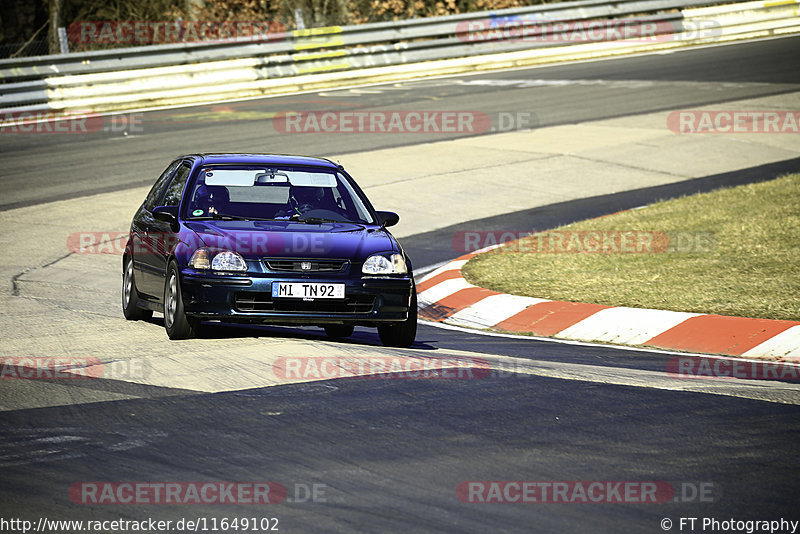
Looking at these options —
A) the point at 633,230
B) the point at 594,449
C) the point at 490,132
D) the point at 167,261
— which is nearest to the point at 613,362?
the point at 594,449

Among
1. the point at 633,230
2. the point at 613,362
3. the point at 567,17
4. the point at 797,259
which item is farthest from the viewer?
the point at 567,17

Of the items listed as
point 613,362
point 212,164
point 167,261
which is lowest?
point 613,362

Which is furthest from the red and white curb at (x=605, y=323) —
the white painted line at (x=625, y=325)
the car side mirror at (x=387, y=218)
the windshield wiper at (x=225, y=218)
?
the windshield wiper at (x=225, y=218)

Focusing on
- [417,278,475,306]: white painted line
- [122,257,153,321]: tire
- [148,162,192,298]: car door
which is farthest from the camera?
[417,278,475,306]: white painted line

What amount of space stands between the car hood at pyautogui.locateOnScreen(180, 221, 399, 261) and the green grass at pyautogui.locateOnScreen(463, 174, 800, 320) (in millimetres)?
2540

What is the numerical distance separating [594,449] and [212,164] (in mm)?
5261

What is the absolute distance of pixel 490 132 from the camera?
21844mm

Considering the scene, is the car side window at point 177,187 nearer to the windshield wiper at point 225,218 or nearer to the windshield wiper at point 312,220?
the windshield wiper at point 225,218

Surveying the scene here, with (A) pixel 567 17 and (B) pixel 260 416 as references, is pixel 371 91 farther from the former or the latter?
(B) pixel 260 416

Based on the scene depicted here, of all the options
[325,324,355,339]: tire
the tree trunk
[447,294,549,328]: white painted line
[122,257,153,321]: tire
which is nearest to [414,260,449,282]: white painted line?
[447,294,549,328]: white painted line

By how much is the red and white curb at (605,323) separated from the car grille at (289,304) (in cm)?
216

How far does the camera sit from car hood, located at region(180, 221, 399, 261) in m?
8.81

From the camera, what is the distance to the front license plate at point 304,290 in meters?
A: 8.62

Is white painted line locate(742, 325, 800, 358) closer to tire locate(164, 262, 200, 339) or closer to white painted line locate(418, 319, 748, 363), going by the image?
white painted line locate(418, 319, 748, 363)
